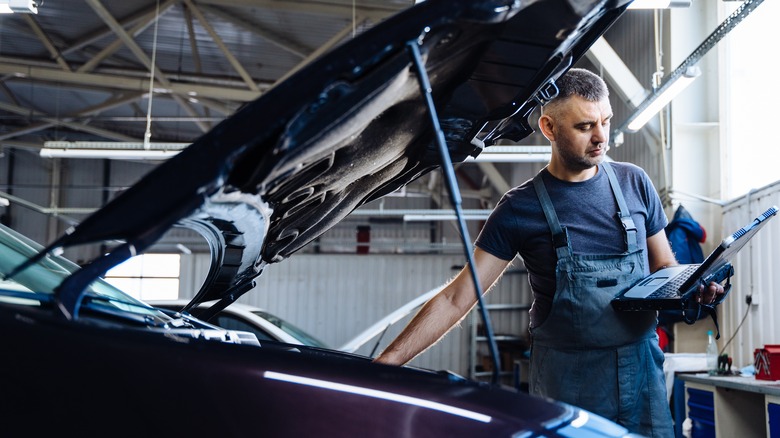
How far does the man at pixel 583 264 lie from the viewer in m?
2.01

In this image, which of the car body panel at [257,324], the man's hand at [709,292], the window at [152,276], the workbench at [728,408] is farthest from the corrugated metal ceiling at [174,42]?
the man's hand at [709,292]

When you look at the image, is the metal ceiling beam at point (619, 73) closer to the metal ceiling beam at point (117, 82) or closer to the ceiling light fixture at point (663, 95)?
the ceiling light fixture at point (663, 95)

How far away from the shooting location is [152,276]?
52.4 feet

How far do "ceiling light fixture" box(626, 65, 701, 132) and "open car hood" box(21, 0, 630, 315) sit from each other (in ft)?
11.9

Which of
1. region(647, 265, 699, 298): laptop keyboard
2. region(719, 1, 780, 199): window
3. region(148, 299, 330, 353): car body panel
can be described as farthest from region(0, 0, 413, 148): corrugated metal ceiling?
region(647, 265, 699, 298): laptop keyboard

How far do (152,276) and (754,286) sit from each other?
12.8 m

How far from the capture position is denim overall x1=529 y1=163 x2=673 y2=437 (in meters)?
2.00

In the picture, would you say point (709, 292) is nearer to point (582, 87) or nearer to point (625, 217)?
point (625, 217)

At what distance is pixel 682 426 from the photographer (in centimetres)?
561

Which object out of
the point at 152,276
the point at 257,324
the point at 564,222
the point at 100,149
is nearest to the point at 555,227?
the point at 564,222

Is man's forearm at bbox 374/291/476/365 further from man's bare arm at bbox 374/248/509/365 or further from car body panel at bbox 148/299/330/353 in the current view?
car body panel at bbox 148/299/330/353

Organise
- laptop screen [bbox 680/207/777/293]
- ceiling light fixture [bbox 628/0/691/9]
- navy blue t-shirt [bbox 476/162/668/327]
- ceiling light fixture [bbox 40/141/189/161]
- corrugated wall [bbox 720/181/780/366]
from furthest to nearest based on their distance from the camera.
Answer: ceiling light fixture [bbox 40/141/189/161]
corrugated wall [bbox 720/181/780/366]
ceiling light fixture [bbox 628/0/691/9]
navy blue t-shirt [bbox 476/162/668/327]
laptop screen [bbox 680/207/777/293]

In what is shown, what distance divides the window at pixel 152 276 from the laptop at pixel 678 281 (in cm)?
1458

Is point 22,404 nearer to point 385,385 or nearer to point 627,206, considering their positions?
point 385,385
